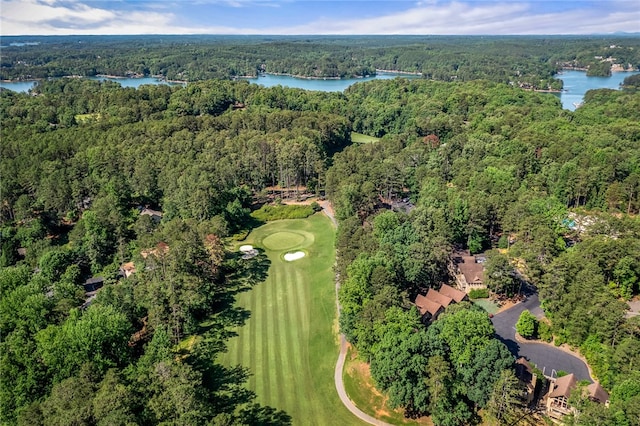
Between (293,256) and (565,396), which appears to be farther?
(293,256)

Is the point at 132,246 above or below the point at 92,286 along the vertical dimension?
above

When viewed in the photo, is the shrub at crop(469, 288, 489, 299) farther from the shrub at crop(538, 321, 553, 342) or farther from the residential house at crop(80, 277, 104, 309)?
the residential house at crop(80, 277, 104, 309)

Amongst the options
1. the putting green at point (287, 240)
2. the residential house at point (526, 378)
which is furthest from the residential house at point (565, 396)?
the putting green at point (287, 240)

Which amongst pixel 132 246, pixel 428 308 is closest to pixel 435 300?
pixel 428 308

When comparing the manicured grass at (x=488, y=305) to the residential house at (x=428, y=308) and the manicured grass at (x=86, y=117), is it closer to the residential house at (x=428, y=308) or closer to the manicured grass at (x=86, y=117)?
the residential house at (x=428, y=308)

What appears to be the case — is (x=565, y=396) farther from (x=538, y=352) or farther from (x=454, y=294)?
(x=454, y=294)

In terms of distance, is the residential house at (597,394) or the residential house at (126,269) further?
the residential house at (126,269)

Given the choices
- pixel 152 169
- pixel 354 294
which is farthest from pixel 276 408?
pixel 152 169
